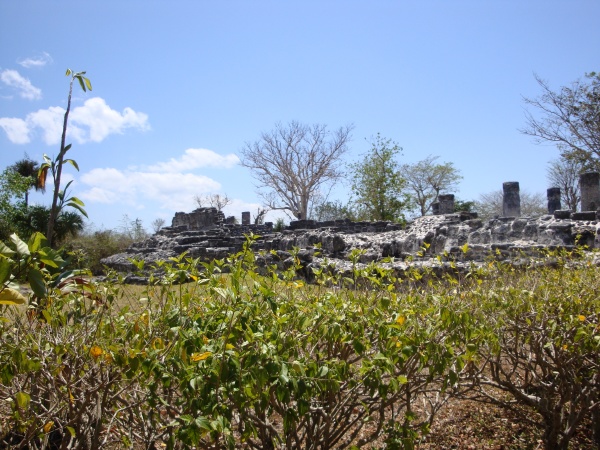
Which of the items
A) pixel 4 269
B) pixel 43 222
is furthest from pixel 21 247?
pixel 43 222

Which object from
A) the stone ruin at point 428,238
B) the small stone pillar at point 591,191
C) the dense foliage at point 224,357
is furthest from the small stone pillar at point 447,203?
the dense foliage at point 224,357

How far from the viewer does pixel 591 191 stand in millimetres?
12984

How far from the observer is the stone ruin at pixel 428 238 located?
370 inches

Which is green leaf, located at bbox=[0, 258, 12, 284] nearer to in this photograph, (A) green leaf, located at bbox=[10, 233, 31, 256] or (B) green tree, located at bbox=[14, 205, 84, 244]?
(A) green leaf, located at bbox=[10, 233, 31, 256]

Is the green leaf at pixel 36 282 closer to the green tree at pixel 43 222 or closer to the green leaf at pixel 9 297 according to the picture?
the green leaf at pixel 9 297

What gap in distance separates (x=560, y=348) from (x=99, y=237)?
854 inches

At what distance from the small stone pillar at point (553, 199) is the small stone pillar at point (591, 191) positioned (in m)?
2.22

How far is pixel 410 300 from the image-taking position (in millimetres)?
2469

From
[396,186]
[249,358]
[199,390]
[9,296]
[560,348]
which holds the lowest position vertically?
[560,348]

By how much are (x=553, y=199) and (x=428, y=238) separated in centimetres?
613

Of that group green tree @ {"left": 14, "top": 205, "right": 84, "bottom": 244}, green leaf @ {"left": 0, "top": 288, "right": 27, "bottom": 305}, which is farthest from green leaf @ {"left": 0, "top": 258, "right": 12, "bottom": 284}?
green tree @ {"left": 14, "top": 205, "right": 84, "bottom": 244}

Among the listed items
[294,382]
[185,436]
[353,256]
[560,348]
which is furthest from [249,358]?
[560,348]

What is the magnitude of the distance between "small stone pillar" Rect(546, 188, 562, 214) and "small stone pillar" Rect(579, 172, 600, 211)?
2.22m

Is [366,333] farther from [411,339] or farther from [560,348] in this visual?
[560,348]
